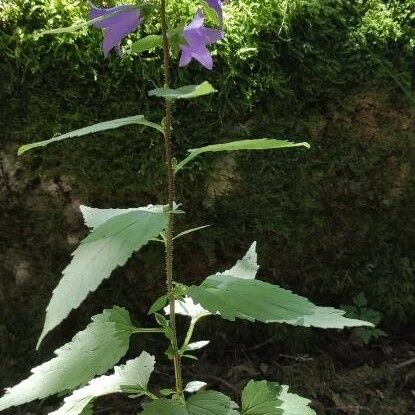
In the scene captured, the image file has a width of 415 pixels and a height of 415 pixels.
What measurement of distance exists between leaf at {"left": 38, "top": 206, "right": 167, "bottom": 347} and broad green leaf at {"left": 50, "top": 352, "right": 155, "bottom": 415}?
0.32 m

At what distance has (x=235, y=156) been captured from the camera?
77.2 inches

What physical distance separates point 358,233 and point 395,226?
0.60 ft

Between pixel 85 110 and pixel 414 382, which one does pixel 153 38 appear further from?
pixel 414 382

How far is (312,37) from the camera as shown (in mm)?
1957

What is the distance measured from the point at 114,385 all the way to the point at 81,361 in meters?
0.14

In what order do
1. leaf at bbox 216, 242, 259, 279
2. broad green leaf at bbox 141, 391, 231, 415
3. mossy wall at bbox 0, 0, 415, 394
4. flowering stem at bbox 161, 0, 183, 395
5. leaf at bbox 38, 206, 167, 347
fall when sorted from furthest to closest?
mossy wall at bbox 0, 0, 415, 394 → leaf at bbox 216, 242, 259, 279 → broad green leaf at bbox 141, 391, 231, 415 → flowering stem at bbox 161, 0, 183, 395 → leaf at bbox 38, 206, 167, 347

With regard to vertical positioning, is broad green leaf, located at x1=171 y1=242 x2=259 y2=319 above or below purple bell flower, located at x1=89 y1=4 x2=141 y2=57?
below

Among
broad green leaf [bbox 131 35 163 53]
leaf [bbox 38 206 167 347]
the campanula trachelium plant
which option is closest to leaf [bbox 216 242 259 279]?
the campanula trachelium plant

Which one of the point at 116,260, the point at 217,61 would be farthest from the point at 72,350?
the point at 217,61

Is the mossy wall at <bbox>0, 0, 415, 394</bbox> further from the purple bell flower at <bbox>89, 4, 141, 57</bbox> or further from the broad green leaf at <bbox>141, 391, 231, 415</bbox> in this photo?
the broad green leaf at <bbox>141, 391, 231, 415</bbox>

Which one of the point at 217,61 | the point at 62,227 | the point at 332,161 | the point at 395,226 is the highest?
the point at 217,61

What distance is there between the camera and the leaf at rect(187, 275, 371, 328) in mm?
854

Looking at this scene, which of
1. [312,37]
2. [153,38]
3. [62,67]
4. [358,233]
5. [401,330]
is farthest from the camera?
[401,330]

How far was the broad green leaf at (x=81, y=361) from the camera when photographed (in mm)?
913
